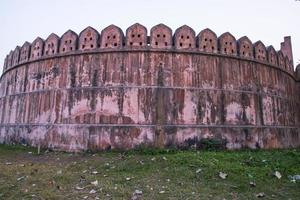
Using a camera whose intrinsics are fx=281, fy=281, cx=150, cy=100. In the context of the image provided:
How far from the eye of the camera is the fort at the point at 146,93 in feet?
22.8

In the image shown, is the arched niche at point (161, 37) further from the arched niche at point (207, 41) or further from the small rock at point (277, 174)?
the small rock at point (277, 174)

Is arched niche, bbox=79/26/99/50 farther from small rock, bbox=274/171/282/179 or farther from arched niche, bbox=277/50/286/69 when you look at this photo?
arched niche, bbox=277/50/286/69

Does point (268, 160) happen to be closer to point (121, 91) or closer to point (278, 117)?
point (278, 117)

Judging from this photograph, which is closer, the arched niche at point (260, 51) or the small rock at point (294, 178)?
the small rock at point (294, 178)

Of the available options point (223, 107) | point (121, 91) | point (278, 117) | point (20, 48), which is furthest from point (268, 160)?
point (20, 48)

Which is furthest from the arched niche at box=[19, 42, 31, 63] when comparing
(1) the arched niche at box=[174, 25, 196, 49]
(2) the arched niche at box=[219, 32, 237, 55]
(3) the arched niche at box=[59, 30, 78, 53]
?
(2) the arched niche at box=[219, 32, 237, 55]

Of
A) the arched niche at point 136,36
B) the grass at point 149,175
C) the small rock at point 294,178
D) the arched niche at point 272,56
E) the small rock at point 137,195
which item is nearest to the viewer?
the small rock at point 137,195

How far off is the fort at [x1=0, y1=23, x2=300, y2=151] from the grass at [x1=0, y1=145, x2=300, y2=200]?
0.75 meters

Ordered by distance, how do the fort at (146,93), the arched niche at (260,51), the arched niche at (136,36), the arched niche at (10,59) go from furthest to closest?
the arched niche at (10,59)
the arched niche at (260,51)
the arched niche at (136,36)
the fort at (146,93)

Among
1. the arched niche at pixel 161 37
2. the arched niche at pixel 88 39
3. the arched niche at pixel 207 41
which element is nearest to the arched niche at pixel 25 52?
the arched niche at pixel 88 39

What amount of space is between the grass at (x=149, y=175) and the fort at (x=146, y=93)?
2.47ft

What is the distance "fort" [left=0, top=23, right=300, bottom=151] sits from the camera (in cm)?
694

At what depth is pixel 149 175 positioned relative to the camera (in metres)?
4.87

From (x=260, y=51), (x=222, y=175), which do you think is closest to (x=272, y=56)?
(x=260, y=51)
